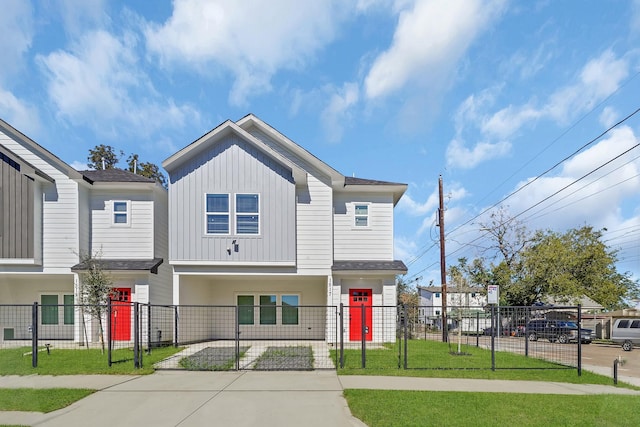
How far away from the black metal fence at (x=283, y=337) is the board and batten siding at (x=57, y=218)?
221cm

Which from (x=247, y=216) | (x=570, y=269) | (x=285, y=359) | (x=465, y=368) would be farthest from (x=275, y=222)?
(x=570, y=269)

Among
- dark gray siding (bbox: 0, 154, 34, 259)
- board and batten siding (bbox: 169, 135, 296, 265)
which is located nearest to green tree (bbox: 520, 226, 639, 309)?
board and batten siding (bbox: 169, 135, 296, 265)

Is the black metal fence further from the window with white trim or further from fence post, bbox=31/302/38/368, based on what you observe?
the window with white trim

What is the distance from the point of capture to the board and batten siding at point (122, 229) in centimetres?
1786

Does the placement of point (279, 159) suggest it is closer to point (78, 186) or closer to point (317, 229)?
point (317, 229)

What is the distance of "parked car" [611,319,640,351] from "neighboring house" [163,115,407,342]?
46.2 feet

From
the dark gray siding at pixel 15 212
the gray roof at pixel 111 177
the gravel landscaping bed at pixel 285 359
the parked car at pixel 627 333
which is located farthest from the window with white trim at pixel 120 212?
the parked car at pixel 627 333

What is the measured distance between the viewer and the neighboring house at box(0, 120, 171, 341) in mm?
16812

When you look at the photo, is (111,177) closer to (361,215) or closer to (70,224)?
(70,224)

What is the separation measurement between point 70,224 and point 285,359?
1061 centimetres

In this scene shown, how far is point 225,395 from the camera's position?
876 cm

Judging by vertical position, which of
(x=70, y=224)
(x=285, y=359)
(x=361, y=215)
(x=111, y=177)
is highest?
(x=111, y=177)

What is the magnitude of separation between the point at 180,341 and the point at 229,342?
2.01 metres

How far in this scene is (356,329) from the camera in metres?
18.2
